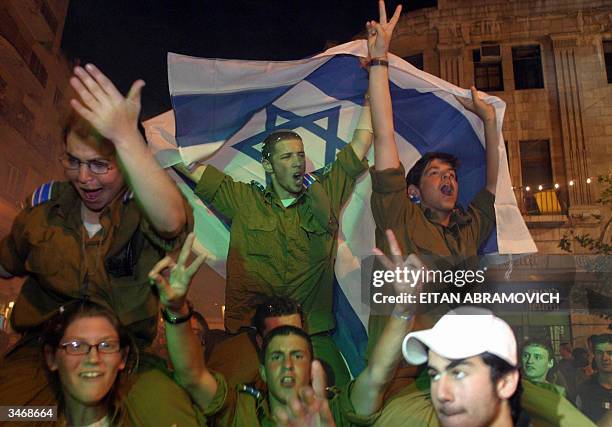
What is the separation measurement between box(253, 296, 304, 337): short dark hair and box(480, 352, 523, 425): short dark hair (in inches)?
23.6

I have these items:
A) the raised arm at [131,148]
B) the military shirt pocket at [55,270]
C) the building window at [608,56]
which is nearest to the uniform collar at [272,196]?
the raised arm at [131,148]

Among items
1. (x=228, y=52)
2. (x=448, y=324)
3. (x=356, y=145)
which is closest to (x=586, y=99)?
(x=356, y=145)

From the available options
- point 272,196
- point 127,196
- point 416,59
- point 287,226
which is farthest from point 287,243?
point 416,59

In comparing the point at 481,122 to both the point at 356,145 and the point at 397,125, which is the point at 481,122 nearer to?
the point at 397,125

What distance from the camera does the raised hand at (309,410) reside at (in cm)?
166

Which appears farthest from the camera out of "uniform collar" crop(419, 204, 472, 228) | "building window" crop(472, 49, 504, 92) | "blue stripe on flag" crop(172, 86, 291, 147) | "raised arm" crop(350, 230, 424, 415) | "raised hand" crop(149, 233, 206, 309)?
"building window" crop(472, 49, 504, 92)

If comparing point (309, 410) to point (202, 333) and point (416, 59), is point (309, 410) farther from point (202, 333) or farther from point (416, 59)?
point (416, 59)

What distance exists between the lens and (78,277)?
1.75m

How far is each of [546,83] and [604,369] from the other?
1065 mm

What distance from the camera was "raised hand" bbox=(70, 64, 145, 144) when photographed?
1584 mm

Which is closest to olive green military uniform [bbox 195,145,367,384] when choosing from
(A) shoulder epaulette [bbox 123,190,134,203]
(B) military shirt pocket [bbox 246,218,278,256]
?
(B) military shirt pocket [bbox 246,218,278,256]

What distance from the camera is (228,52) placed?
2072mm

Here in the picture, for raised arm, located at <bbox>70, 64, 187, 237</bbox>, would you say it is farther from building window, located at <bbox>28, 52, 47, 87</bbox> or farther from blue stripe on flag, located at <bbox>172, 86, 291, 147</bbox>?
blue stripe on flag, located at <bbox>172, 86, 291, 147</bbox>

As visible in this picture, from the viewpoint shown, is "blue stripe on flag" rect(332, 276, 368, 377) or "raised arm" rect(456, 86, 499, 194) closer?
"blue stripe on flag" rect(332, 276, 368, 377)
